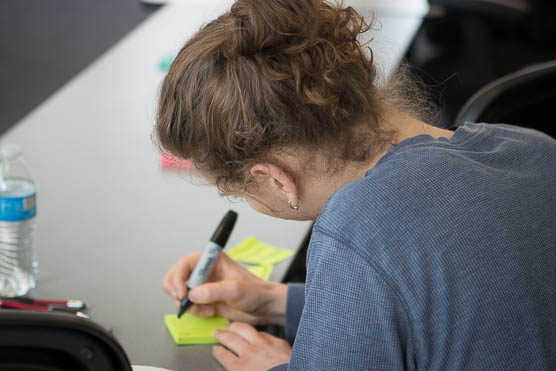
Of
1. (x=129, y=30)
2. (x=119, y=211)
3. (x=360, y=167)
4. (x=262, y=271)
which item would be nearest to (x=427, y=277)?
(x=360, y=167)

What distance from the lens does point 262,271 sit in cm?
143

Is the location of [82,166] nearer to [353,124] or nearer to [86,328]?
[353,124]

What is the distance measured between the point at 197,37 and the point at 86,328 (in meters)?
0.50

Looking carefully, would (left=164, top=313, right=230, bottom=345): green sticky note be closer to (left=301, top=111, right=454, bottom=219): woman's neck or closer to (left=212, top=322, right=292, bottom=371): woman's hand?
(left=212, top=322, right=292, bottom=371): woman's hand

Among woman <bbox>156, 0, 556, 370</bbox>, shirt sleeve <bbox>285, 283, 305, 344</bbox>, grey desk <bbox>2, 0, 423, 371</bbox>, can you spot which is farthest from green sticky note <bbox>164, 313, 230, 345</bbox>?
woman <bbox>156, 0, 556, 370</bbox>

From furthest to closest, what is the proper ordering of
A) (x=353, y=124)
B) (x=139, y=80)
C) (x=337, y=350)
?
(x=139, y=80)
(x=353, y=124)
(x=337, y=350)

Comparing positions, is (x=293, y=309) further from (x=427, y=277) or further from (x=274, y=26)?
(x=274, y=26)

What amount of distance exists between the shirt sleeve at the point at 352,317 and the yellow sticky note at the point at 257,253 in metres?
A: 0.56

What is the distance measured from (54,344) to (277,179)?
1.50 ft

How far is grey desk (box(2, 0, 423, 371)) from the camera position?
1240 mm

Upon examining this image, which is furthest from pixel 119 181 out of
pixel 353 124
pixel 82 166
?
pixel 353 124

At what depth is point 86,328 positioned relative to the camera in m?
0.66

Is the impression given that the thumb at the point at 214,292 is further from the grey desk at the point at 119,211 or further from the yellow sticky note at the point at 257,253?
the yellow sticky note at the point at 257,253

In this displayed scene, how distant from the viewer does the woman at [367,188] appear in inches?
34.5
